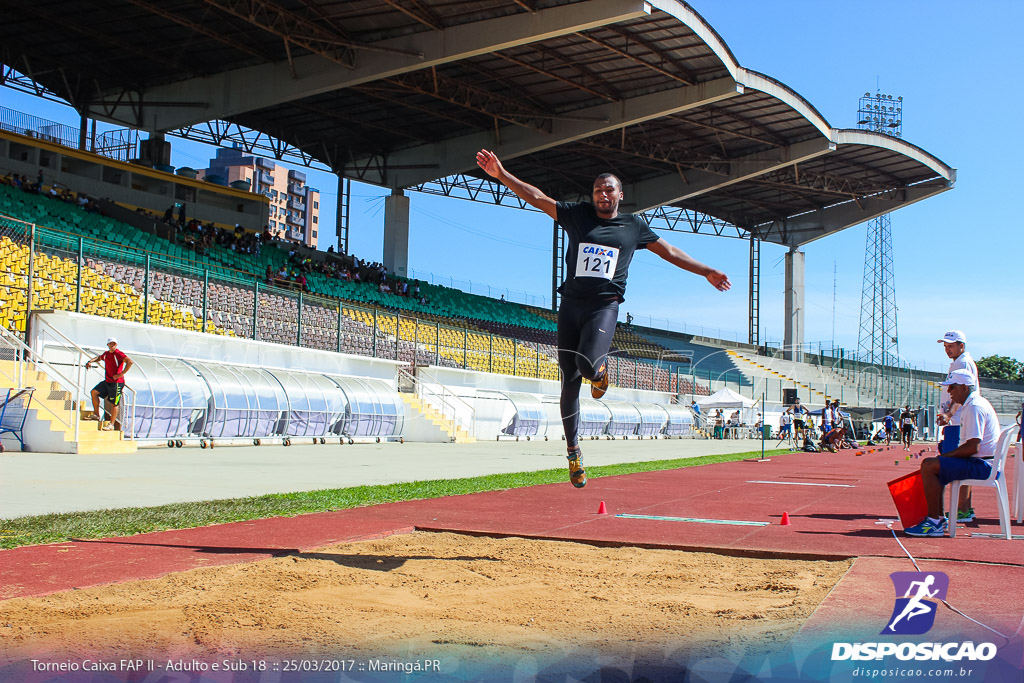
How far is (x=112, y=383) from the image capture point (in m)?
18.0

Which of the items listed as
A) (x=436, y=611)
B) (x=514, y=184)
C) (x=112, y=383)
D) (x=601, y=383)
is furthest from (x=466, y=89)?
(x=436, y=611)

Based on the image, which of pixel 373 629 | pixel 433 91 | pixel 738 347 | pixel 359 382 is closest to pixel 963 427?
pixel 373 629

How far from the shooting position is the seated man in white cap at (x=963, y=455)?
7.73 meters

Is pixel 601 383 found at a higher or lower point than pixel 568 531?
higher

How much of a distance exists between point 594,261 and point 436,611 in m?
3.44

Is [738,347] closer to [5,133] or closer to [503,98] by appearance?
[503,98]

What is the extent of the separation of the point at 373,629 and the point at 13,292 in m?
19.2

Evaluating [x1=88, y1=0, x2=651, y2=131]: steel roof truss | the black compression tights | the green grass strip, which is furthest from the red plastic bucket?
[x1=88, y1=0, x2=651, y2=131]: steel roof truss

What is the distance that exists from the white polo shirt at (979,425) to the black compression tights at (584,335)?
10.8 feet

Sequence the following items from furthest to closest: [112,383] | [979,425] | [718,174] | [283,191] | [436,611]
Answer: [283,191], [718,174], [112,383], [979,425], [436,611]

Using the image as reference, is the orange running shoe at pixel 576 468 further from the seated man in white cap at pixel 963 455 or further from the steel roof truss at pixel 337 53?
the steel roof truss at pixel 337 53

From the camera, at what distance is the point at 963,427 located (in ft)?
25.7

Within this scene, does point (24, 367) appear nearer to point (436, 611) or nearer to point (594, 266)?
point (594, 266)

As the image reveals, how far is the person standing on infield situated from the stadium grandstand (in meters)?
13.4
